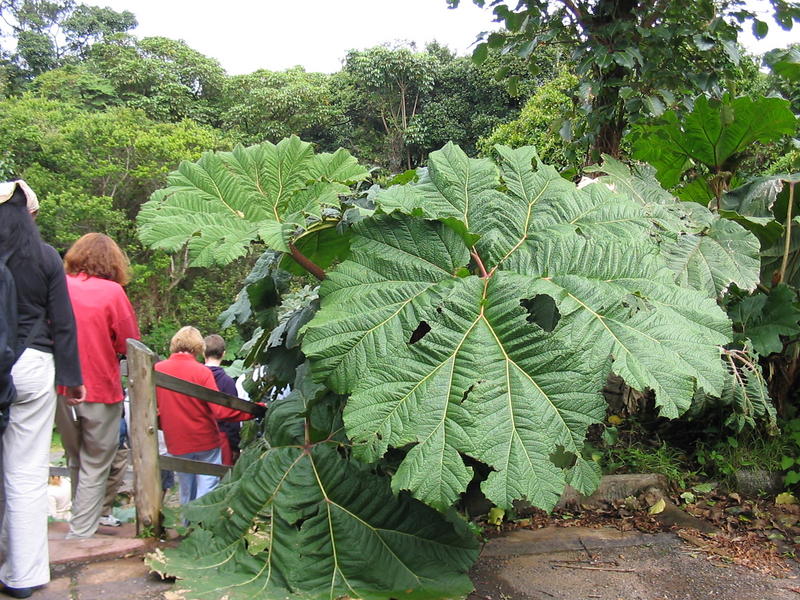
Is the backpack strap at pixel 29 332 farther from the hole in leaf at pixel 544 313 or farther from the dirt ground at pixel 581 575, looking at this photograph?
the hole in leaf at pixel 544 313

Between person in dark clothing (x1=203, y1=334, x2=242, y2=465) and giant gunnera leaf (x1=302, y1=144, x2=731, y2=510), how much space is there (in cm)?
220

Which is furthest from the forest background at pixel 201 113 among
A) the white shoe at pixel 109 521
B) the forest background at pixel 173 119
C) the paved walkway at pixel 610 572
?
the white shoe at pixel 109 521

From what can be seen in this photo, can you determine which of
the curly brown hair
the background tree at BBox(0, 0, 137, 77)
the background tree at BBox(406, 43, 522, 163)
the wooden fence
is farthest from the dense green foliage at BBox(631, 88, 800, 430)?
the background tree at BBox(0, 0, 137, 77)

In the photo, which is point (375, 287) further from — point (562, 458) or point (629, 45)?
point (629, 45)

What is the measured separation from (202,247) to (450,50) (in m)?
27.9

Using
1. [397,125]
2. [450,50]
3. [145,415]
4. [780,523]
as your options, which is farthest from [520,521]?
[450,50]

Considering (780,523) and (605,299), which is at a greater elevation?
(605,299)

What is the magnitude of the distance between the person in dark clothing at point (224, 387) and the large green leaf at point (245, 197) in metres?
1.93

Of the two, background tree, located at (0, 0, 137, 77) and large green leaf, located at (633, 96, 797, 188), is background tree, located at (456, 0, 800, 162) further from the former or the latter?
background tree, located at (0, 0, 137, 77)

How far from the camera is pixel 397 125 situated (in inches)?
955

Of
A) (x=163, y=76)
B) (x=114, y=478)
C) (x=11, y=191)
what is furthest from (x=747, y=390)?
(x=163, y=76)

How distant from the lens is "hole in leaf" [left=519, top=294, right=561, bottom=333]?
190cm

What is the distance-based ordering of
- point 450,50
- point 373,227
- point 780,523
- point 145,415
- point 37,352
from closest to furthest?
point 373,227 < point 37,352 < point 145,415 < point 780,523 < point 450,50

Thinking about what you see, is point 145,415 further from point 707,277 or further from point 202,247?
point 707,277
